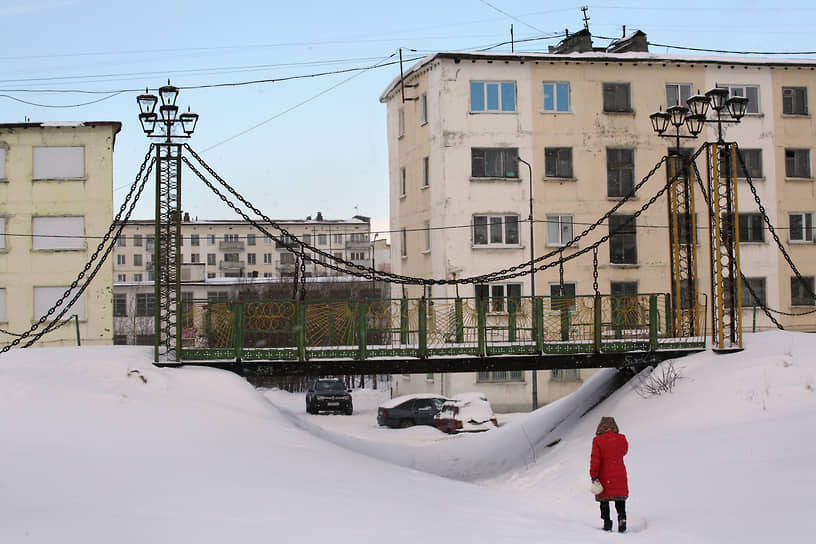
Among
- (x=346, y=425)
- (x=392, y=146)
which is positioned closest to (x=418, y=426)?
(x=346, y=425)

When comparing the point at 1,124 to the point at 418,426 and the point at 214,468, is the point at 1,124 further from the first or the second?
the point at 214,468

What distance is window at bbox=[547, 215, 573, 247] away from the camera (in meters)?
38.8

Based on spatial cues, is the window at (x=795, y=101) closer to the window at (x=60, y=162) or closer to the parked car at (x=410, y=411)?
the parked car at (x=410, y=411)

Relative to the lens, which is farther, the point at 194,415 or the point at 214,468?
the point at 194,415


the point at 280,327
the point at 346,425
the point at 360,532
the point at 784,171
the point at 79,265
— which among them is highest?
the point at 784,171

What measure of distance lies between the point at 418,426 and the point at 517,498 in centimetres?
1785

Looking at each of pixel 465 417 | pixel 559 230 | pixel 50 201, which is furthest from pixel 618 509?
pixel 50 201

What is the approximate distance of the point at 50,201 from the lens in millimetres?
40031

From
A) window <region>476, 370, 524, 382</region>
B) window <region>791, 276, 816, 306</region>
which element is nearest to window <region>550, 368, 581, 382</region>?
window <region>476, 370, 524, 382</region>

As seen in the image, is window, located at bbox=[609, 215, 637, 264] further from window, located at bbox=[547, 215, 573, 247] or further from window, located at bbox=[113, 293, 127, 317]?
window, located at bbox=[113, 293, 127, 317]

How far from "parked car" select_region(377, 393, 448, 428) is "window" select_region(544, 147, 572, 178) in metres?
11.8

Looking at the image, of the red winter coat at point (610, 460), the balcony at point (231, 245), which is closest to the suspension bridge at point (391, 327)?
the red winter coat at point (610, 460)

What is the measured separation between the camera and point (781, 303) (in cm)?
3991

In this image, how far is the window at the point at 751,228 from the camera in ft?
132
